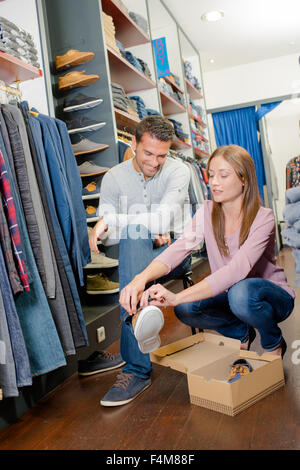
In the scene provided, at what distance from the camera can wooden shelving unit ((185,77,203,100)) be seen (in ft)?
17.8

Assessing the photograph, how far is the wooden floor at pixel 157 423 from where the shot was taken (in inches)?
48.8

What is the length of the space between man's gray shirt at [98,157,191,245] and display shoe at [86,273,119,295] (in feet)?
1.88

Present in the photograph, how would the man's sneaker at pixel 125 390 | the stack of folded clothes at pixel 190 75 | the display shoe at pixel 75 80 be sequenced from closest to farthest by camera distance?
the man's sneaker at pixel 125 390
the display shoe at pixel 75 80
the stack of folded clothes at pixel 190 75

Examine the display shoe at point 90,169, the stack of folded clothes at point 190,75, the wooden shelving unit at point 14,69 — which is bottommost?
the display shoe at point 90,169

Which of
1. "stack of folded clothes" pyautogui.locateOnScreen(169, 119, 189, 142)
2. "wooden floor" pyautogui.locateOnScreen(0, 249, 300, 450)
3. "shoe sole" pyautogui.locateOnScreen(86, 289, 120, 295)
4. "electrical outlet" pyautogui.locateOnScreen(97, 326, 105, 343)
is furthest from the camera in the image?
"stack of folded clothes" pyautogui.locateOnScreen(169, 119, 189, 142)

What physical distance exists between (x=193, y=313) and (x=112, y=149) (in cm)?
144

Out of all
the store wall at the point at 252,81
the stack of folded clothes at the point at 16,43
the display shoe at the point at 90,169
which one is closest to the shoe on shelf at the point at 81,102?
the display shoe at the point at 90,169

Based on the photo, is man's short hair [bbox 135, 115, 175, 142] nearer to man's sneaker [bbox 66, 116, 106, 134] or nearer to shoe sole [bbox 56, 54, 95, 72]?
man's sneaker [bbox 66, 116, 106, 134]

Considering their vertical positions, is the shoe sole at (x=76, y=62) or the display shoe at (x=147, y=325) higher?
the shoe sole at (x=76, y=62)

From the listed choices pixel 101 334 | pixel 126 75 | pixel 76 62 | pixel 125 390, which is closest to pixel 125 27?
pixel 126 75

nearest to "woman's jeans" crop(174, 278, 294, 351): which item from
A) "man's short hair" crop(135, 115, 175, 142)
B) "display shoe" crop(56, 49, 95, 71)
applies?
"man's short hair" crop(135, 115, 175, 142)

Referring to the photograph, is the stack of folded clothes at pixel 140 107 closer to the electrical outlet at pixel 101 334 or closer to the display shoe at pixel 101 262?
the display shoe at pixel 101 262

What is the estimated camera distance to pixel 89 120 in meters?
2.73

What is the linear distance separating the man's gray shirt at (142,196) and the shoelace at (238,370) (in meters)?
0.73
